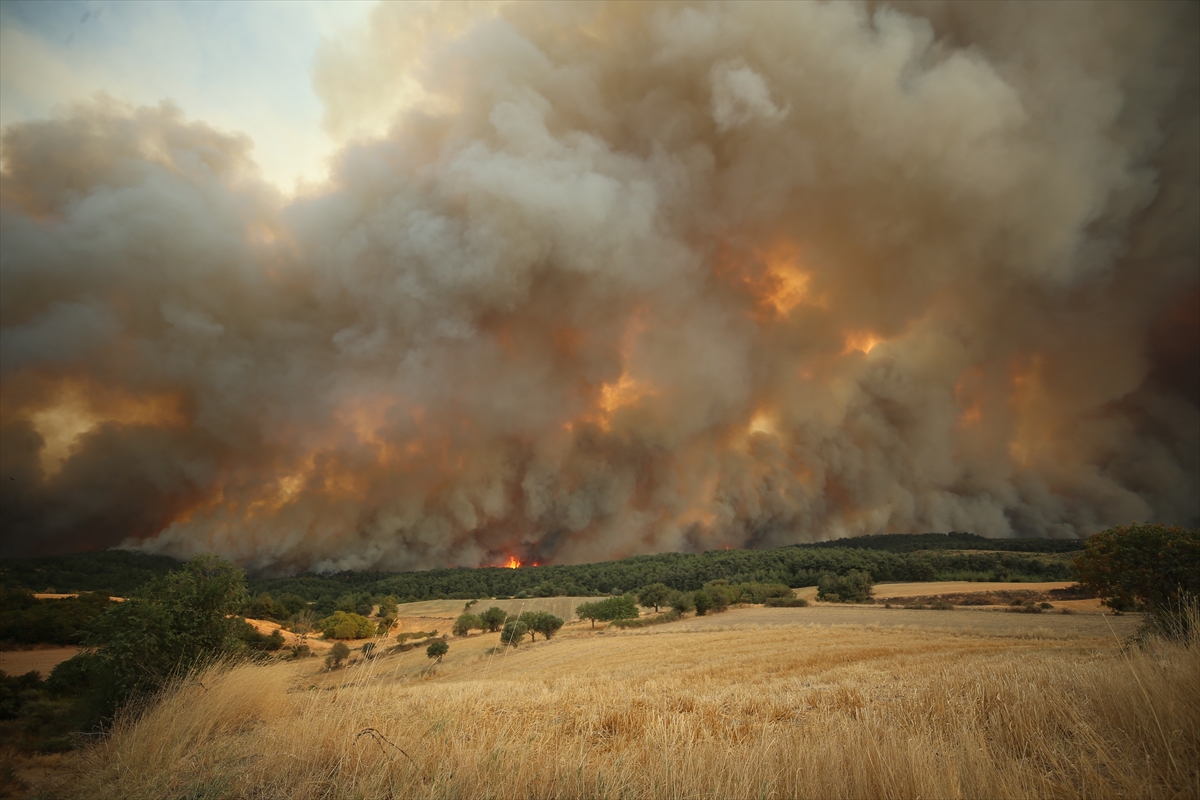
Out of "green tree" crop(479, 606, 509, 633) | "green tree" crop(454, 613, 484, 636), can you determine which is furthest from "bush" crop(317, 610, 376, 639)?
"green tree" crop(479, 606, 509, 633)

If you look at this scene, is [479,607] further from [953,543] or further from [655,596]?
[953,543]

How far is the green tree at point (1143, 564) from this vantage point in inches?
854

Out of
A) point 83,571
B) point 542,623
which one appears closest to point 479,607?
point 542,623

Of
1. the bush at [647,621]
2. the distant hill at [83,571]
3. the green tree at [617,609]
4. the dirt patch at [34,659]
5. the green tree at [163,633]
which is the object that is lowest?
the bush at [647,621]

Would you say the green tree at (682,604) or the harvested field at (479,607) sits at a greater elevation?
the green tree at (682,604)

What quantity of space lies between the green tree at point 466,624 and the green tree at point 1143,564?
72.3 meters

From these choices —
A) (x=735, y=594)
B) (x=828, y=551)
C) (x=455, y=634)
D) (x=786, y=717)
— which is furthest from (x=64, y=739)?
(x=828, y=551)

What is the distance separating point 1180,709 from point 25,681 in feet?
112

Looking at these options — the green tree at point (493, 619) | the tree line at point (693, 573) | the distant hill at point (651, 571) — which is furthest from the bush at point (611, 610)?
the distant hill at point (651, 571)

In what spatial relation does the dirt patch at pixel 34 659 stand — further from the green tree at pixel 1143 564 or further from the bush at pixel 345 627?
the green tree at pixel 1143 564

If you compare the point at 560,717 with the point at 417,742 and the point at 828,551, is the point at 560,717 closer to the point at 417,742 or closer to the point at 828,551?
the point at 417,742

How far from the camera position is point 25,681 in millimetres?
19109

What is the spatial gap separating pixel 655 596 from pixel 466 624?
36.3 meters

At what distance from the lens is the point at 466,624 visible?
243ft
